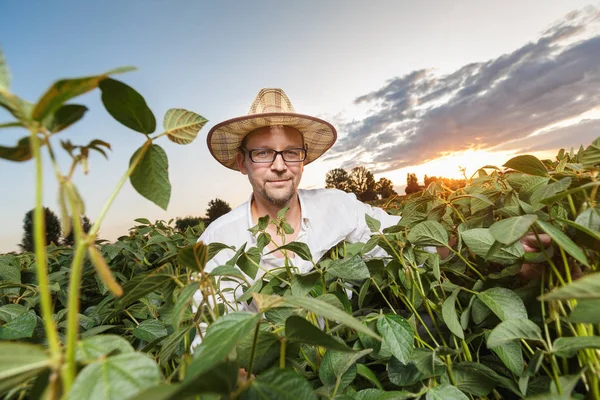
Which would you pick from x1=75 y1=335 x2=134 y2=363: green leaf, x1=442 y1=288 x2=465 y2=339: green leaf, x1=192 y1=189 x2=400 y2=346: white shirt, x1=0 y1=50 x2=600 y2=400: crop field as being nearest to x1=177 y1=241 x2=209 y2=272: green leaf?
x1=0 y1=50 x2=600 y2=400: crop field

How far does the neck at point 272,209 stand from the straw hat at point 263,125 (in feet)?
1.43

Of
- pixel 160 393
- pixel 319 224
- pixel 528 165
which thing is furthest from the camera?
pixel 319 224

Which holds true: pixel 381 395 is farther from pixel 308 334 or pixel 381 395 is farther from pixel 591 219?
pixel 591 219

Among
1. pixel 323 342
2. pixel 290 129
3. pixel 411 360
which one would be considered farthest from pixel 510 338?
pixel 290 129

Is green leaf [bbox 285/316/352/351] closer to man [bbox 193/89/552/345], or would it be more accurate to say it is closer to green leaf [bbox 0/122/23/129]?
green leaf [bbox 0/122/23/129]

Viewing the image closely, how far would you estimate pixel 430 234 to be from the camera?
0.74 metres

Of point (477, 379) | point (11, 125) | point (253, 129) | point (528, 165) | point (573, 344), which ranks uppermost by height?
point (253, 129)

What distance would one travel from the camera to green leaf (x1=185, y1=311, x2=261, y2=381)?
0.27 m

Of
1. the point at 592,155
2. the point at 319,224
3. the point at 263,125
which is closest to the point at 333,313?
the point at 592,155

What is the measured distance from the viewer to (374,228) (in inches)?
34.1

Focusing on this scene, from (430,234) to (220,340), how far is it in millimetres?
564

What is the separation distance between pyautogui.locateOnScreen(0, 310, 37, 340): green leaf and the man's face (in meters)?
1.76

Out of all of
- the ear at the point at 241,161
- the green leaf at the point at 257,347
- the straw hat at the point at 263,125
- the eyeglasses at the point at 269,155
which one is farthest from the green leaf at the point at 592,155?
the ear at the point at 241,161

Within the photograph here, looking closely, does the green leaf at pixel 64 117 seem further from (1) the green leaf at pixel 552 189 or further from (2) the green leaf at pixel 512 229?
(1) the green leaf at pixel 552 189
